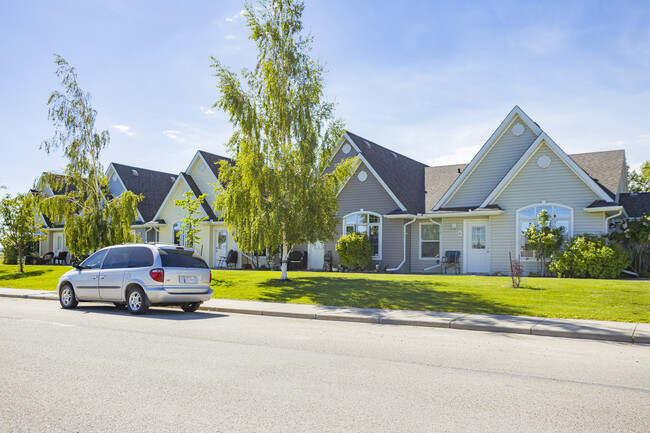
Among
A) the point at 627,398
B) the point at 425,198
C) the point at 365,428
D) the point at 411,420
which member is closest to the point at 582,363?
the point at 627,398

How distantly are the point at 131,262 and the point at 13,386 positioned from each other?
756cm

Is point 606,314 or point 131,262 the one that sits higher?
point 131,262

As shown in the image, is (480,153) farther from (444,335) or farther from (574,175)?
(444,335)

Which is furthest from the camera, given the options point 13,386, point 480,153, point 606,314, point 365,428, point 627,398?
point 480,153

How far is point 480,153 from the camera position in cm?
2452

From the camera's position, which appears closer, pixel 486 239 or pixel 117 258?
pixel 117 258

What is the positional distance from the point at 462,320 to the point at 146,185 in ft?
108

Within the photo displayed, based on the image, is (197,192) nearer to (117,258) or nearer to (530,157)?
(117,258)

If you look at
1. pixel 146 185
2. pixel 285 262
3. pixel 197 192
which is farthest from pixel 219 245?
pixel 285 262

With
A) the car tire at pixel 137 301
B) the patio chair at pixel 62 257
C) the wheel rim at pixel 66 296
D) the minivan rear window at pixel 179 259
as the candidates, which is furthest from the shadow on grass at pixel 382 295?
the patio chair at pixel 62 257

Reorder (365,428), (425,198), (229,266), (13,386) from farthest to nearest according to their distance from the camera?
(229,266), (425,198), (13,386), (365,428)

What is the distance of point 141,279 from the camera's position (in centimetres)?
1283

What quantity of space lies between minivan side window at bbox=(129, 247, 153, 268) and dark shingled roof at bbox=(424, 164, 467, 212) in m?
16.2

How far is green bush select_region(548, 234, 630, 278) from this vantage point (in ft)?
62.7
